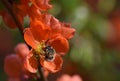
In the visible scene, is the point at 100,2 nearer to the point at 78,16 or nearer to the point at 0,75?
the point at 78,16

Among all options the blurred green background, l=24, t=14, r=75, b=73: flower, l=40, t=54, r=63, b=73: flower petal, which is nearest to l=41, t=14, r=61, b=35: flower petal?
l=24, t=14, r=75, b=73: flower

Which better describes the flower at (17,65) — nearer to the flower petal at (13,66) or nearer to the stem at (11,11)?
the flower petal at (13,66)

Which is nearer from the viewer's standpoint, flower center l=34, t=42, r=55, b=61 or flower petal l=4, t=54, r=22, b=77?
flower center l=34, t=42, r=55, b=61

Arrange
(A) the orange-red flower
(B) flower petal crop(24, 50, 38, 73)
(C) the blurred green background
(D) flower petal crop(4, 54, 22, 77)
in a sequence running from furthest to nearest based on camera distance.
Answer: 1. (C) the blurred green background
2. (D) flower petal crop(4, 54, 22, 77)
3. (A) the orange-red flower
4. (B) flower petal crop(24, 50, 38, 73)

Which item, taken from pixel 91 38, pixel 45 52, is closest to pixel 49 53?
pixel 45 52

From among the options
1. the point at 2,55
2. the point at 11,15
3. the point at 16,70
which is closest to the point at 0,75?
the point at 2,55

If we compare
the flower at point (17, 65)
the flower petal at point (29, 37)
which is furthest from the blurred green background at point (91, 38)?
the flower petal at point (29, 37)

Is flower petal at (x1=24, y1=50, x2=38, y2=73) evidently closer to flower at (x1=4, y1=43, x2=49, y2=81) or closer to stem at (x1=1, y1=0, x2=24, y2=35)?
stem at (x1=1, y1=0, x2=24, y2=35)
